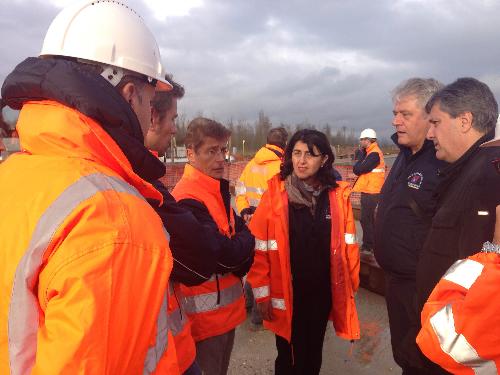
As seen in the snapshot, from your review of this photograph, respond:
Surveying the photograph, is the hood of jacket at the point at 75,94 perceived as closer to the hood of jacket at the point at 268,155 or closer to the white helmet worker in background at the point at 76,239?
the white helmet worker in background at the point at 76,239

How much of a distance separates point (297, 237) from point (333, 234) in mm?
274

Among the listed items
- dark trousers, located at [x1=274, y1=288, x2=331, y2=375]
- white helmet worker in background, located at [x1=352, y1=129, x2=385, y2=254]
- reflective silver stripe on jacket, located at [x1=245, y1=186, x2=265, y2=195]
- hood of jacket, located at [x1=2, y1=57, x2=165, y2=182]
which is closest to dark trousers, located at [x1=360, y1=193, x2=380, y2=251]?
white helmet worker in background, located at [x1=352, y1=129, x2=385, y2=254]

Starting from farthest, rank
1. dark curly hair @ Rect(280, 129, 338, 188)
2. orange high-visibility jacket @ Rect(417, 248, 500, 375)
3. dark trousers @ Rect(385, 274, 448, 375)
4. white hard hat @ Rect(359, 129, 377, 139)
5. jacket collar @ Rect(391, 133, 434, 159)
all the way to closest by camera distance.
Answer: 1. white hard hat @ Rect(359, 129, 377, 139)
2. dark curly hair @ Rect(280, 129, 338, 188)
3. jacket collar @ Rect(391, 133, 434, 159)
4. dark trousers @ Rect(385, 274, 448, 375)
5. orange high-visibility jacket @ Rect(417, 248, 500, 375)

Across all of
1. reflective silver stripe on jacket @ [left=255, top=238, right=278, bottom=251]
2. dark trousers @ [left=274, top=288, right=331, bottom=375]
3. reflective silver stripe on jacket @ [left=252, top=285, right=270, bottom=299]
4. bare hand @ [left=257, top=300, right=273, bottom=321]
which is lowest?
dark trousers @ [left=274, top=288, right=331, bottom=375]

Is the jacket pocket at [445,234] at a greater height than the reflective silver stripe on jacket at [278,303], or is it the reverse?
the jacket pocket at [445,234]

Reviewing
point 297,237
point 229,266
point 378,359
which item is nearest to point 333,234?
point 297,237

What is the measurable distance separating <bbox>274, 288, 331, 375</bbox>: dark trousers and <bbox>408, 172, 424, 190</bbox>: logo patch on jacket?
107cm

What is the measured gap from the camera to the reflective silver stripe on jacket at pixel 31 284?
0.85 metres

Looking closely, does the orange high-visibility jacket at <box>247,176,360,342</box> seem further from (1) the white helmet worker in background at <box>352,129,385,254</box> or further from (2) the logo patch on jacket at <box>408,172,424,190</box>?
(1) the white helmet worker in background at <box>352,129,385,254</box>

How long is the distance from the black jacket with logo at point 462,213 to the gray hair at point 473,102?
0.09 meters

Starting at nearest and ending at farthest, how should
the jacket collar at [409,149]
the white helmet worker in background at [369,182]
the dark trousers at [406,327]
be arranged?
1. the dark trousers at [406,327]
2. the jacket collar at [409,149]
3. the white helmet worker in background at [369,182]

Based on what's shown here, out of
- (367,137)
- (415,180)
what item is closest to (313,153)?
(415,180)

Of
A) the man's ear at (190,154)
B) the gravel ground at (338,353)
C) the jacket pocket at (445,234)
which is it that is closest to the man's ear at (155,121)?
the man's ear at (190,154)

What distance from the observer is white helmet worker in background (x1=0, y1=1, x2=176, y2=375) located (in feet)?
2.68
